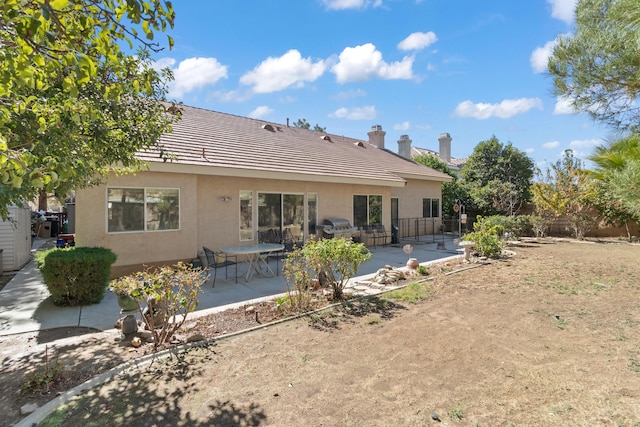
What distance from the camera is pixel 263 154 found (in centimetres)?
1209

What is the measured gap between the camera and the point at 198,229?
9664mm

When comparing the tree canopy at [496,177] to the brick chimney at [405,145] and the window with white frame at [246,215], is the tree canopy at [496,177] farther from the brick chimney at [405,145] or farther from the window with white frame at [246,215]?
the window with white frame at [246,215]

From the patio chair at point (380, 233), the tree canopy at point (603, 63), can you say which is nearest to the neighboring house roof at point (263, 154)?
the patio chair at point (380, 233)

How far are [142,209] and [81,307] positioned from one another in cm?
311

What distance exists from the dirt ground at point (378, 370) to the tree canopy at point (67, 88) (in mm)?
2174

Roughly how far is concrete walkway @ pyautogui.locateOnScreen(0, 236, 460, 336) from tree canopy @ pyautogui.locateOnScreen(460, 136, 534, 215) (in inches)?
528

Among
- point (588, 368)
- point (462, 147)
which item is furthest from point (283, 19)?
point (462, 147)

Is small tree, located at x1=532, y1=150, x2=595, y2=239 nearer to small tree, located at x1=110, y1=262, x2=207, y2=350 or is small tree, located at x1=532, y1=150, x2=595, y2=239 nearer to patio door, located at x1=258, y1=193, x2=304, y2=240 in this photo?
patio door, located at x1=258, y1=193, x2=304, y2=240

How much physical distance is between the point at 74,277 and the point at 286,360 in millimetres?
4655

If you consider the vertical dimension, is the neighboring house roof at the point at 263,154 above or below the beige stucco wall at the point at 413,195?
above

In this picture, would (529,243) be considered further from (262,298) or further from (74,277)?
(74,277)

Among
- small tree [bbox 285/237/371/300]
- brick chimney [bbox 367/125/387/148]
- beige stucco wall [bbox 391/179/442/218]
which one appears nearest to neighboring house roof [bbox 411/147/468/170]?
brick chimney [bbox 367/125/387/148]

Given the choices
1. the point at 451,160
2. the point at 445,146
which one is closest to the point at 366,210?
the point at 445,146

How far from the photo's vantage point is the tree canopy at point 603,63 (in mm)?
3871
